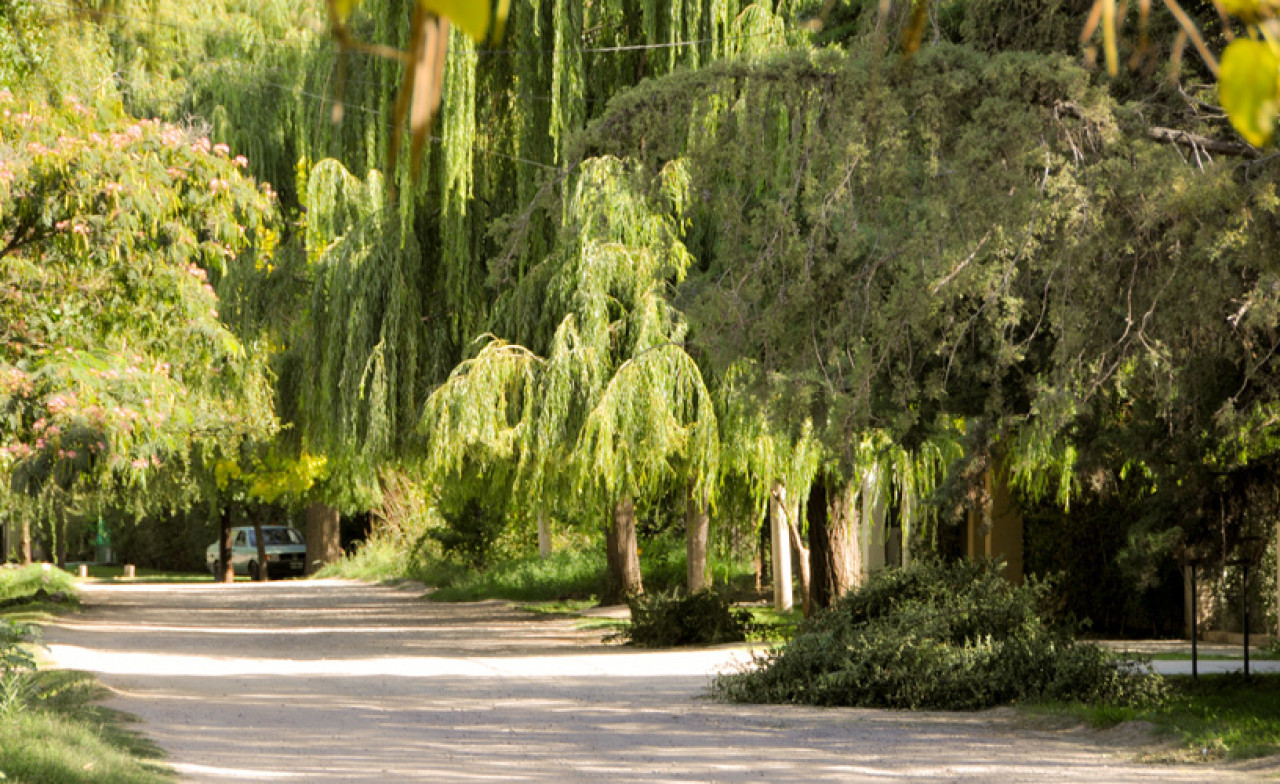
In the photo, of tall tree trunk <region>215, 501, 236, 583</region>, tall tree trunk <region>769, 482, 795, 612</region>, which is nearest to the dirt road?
tall tree trunk <region>769, 482, 795, 612</region>

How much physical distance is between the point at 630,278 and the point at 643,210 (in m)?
0.77

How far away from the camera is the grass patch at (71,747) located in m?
6.98

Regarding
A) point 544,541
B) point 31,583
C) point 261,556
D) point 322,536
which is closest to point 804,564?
point 544,541

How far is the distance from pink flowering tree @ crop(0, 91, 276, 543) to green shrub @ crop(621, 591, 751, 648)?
648cm

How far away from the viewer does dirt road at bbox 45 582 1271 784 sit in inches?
338

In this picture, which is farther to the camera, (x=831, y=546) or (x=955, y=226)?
(x=831, y=546)

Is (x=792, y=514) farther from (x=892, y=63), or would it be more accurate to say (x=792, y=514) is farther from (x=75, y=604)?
(x=75, y=604)

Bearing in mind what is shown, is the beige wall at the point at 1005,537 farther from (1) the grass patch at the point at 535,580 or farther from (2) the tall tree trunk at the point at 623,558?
(1) the grass patch at the point at 535,580

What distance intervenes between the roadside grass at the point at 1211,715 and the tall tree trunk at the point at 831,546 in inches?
188

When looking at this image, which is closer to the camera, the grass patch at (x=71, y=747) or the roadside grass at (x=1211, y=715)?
the grass patch at (x=71, y=747)

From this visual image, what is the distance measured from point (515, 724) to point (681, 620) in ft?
23.0

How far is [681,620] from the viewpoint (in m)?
17.7

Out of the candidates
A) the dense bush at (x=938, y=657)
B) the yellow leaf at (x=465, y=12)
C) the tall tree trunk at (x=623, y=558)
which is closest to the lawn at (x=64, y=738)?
the dense bush at (x=938, y=657)

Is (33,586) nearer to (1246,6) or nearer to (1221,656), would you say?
(1221,656)
